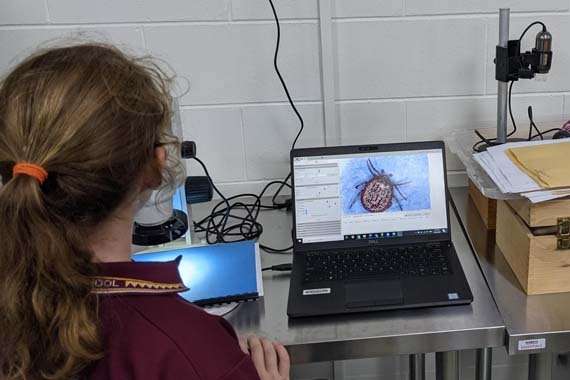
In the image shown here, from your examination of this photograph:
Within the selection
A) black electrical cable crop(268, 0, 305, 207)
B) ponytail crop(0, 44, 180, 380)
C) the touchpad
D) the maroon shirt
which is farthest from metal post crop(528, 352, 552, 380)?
ponytail crop(0, 44, 180, 380)

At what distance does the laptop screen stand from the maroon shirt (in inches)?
19.1

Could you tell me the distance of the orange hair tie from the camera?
0.68m

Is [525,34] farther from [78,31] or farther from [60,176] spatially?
[60,176]

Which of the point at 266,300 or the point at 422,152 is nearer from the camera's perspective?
the point at 266,300

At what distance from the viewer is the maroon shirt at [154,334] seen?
713 mm

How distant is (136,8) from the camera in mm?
1474

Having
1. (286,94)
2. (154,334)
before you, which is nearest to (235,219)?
(286,94)

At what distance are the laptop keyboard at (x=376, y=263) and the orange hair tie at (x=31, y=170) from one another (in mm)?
572

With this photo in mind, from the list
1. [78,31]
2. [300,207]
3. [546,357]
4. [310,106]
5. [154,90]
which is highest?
[78,31]

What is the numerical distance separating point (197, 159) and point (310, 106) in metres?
0.31

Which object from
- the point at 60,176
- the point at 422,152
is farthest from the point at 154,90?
the point at 422,152

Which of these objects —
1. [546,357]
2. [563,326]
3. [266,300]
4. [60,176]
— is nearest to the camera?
[60,176]

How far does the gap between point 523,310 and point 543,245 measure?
0.37 ft

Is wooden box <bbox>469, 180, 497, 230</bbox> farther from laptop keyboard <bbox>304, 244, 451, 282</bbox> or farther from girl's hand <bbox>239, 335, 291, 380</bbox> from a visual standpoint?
girl's hand <bbox>239, 335, 291, 380</bbox>
